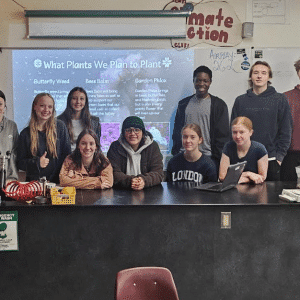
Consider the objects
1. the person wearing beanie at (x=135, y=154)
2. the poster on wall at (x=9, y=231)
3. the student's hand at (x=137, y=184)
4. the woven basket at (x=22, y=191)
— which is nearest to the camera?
the poster on wall at (x=9, y=231)

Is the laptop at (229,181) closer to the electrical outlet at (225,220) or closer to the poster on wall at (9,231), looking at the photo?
the electrical outlet at (225,220)

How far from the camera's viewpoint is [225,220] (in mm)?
2965

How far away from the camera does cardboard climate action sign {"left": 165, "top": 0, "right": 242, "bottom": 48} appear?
175 inches

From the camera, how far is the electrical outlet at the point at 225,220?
9.70 feet

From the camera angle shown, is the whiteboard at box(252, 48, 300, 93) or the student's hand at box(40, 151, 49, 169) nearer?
the student's hand at box(40, 151, 49, 169)

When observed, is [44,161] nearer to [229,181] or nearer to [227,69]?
[229,181]

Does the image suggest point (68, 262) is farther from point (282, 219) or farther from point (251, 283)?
point (282, 219)

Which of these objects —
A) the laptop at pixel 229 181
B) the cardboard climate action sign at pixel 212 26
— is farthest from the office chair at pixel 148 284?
the cardboard climate action sign at pixel 212 26

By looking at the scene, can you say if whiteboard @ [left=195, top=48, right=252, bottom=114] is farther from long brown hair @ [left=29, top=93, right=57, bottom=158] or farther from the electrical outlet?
the electrical outlet

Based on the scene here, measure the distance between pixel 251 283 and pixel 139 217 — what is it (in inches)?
36.4

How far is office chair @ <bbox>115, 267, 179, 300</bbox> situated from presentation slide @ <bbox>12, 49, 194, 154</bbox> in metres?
2.75

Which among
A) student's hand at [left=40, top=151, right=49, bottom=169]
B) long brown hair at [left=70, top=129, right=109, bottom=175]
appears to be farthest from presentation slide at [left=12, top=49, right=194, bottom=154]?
long brown hair at [left=70, top=129, right=109, bottom=175]

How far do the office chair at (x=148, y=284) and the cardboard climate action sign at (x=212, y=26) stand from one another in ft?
10.0

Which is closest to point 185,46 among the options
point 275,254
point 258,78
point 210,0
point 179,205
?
point 210,0
